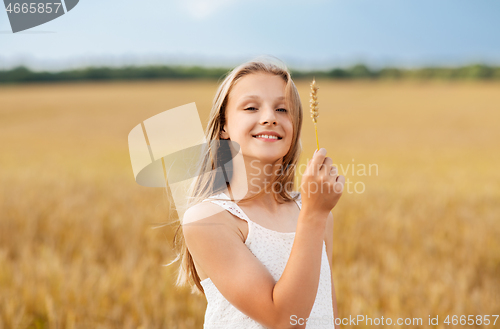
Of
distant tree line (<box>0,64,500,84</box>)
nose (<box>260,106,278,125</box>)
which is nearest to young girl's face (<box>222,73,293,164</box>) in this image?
nose (<box>260,106,278,125</box>)

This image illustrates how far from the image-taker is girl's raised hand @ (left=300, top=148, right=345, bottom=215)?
110 centimetres

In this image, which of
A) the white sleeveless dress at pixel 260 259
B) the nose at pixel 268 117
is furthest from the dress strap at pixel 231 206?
the nose at pixel 268 117

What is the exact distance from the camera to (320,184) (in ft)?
3.61

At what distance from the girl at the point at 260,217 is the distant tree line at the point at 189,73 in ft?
136

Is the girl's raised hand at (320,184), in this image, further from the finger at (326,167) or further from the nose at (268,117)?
the nose at (268,117)

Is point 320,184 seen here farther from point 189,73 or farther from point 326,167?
point 189,73

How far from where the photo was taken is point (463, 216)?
525 cm

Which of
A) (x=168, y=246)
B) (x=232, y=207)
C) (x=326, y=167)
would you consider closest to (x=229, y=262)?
(x=232, y=207)

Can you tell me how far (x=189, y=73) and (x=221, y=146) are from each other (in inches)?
1881

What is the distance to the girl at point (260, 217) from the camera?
113 centimetres

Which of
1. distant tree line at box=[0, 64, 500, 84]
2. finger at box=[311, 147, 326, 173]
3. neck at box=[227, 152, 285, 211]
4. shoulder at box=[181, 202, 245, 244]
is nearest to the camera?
finger at box=[311, 147, 326, 173]

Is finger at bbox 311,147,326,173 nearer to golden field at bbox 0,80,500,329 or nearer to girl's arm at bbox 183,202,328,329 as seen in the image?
girl's arm at bbox 183,202,328,329

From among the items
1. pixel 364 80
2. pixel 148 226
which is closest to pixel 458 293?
pixel 148 226

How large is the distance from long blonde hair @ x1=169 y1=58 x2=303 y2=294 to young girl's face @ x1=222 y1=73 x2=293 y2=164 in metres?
0.03
